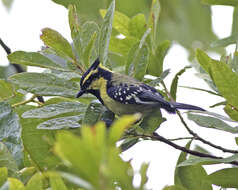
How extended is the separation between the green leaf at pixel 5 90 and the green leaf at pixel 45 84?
21cm

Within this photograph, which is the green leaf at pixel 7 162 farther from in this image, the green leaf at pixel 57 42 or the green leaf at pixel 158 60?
the green leaf at pixel 158 60

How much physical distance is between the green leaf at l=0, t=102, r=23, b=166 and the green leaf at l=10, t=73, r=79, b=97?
15 cm

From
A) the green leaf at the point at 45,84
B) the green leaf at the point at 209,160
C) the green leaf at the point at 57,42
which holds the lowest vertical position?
the green leaf at the point at 209,160

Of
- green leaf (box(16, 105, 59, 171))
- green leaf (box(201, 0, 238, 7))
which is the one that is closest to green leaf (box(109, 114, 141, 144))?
green leaf (box(16, 105, 59, 171))

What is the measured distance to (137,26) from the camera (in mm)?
2812

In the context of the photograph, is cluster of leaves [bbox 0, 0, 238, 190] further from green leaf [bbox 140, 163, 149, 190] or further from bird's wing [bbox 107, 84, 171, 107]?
green leaf [bbox 140, 163, 149, 190]

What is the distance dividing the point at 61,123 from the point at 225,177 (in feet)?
2.63

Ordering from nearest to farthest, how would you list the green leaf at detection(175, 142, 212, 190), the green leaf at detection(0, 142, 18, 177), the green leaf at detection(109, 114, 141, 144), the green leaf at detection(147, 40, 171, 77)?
the green leaf at detection(109, 114, 141, 144), the green leaf at detection(0, 142, 18, 177), the green leaf at detection(175, 142, 212, 190), the green leaf at detection(147, 40, 171, 77)

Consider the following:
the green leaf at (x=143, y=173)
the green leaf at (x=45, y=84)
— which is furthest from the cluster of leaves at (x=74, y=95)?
the green leaf at (x=143, y=173)

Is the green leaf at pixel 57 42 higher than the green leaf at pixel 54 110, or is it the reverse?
the green leaf at pixel 57 42

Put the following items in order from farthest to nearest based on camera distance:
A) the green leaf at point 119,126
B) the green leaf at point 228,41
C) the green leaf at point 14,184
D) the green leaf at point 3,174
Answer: the green leaf at point 228,41, the green leaf at point 3,174, the green leaf at point 14,184, the green leaf at point 119,126

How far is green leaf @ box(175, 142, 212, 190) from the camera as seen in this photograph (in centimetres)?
225

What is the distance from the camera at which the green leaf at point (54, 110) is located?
229 cm

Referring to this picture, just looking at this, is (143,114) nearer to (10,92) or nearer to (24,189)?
(10,92)
